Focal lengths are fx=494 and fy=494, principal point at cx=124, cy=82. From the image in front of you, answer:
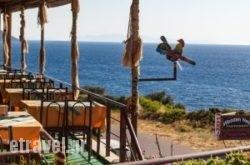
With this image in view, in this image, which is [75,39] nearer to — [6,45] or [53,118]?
[53,118]

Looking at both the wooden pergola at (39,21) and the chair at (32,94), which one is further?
the wooden pergola at (39,21)

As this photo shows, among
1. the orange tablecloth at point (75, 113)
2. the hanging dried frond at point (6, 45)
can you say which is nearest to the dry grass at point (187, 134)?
the hanging dried frond at point (6, 45)

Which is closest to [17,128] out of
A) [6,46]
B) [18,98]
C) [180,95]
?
[18,98]

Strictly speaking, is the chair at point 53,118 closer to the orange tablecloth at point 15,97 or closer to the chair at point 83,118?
the chair at point 83,118

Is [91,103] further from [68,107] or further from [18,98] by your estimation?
[18,98]

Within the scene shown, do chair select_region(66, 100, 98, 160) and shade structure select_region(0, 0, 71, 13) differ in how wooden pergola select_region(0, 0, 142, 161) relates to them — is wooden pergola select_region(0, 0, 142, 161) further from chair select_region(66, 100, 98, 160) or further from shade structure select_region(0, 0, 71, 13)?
chair select_region(66, 100, 98, 160)

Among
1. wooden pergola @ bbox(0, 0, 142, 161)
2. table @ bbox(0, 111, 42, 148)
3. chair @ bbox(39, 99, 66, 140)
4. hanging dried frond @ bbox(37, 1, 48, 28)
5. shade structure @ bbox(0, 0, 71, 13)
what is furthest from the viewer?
shade structure @ bbox(0, 0, 71, 13)

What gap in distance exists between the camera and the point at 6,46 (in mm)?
15531

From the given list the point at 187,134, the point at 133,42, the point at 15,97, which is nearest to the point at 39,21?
the point at 15,97

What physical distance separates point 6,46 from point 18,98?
6942mm

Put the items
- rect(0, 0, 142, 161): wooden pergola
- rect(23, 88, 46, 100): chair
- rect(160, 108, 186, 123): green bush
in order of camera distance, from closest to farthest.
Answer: rect(0, 0, 142, 161): wooden pergola → rect(23, 88, 46, 100): chair → rect(160, 108, 186, 123): green bush

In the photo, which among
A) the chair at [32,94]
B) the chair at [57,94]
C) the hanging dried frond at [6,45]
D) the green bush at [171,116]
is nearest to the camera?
the chair at [32,94]

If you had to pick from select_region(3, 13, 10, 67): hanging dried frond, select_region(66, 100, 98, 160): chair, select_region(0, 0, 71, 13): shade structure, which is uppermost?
select_region(0, 0, 71, 13): shade structure

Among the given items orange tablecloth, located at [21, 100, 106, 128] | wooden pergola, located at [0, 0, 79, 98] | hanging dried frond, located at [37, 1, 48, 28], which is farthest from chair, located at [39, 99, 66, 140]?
hanging dried frond, located at [37, 1, 48, 28]
